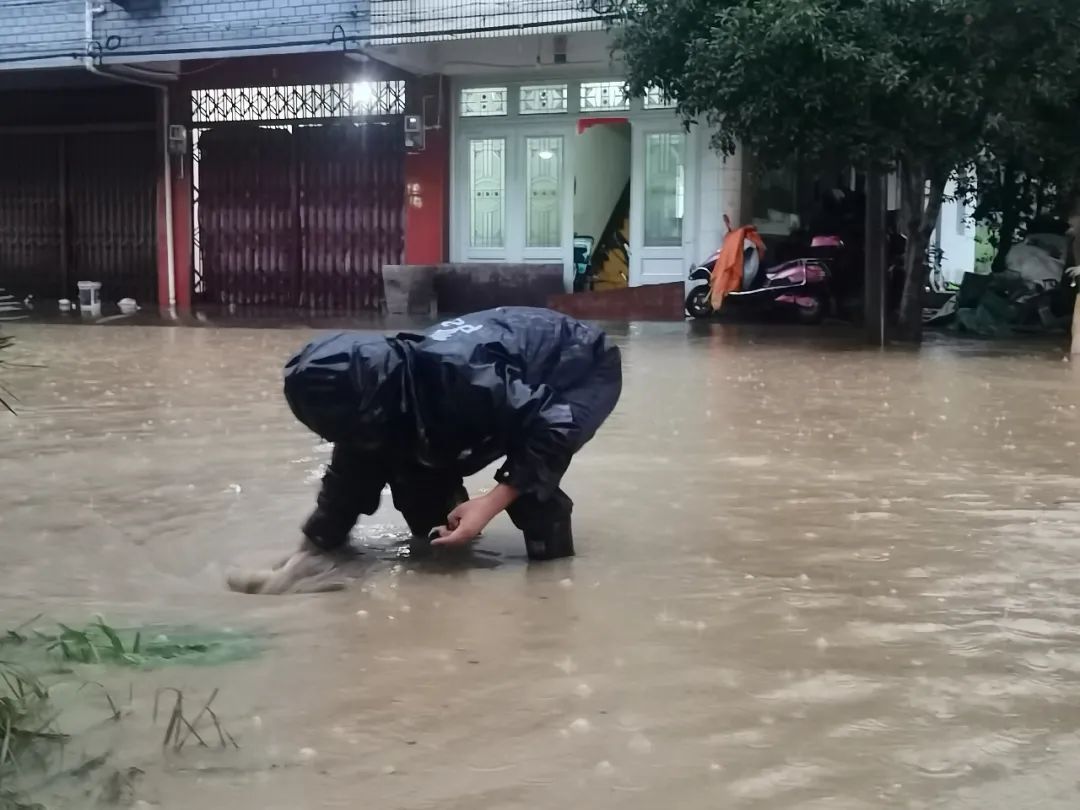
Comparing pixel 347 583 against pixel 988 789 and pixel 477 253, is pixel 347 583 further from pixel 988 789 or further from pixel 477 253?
pixel 477 253

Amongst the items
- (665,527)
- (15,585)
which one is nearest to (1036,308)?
(665,527)

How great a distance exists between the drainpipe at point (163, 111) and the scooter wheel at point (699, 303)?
637 centimetres

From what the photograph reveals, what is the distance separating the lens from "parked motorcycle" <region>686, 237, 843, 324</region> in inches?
Result: 520

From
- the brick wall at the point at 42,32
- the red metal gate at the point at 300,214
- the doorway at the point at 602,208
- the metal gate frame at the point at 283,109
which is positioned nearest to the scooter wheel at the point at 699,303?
the doorway at the point at 602,208

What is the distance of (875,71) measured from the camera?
9117mm

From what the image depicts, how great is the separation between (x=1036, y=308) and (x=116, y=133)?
12.4m

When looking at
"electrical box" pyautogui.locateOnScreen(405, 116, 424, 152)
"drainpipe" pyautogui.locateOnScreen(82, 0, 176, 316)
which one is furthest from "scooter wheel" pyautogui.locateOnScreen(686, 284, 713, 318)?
"drainpipe" pyautogui.locateOnScreen(82, 0, 176, 316)

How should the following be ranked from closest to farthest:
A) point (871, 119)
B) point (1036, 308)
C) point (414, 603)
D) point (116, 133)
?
point (414, 603), point (871, 119), point (1036, 308), point (116, 133)

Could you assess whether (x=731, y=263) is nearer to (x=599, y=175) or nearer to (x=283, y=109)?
(x=599, y=175)

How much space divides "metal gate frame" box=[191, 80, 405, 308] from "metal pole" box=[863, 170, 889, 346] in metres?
6.81

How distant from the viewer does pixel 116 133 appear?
56.2 ft

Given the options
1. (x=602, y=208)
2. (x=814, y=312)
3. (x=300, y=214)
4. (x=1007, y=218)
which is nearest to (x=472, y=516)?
(x=814, y=312)

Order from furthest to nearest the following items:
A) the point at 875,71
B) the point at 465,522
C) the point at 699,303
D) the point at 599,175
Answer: the point at 599,175 < the point at 699,303 < the point at 875,71 < the point at 465,522

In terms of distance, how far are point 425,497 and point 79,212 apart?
15.9 meters
